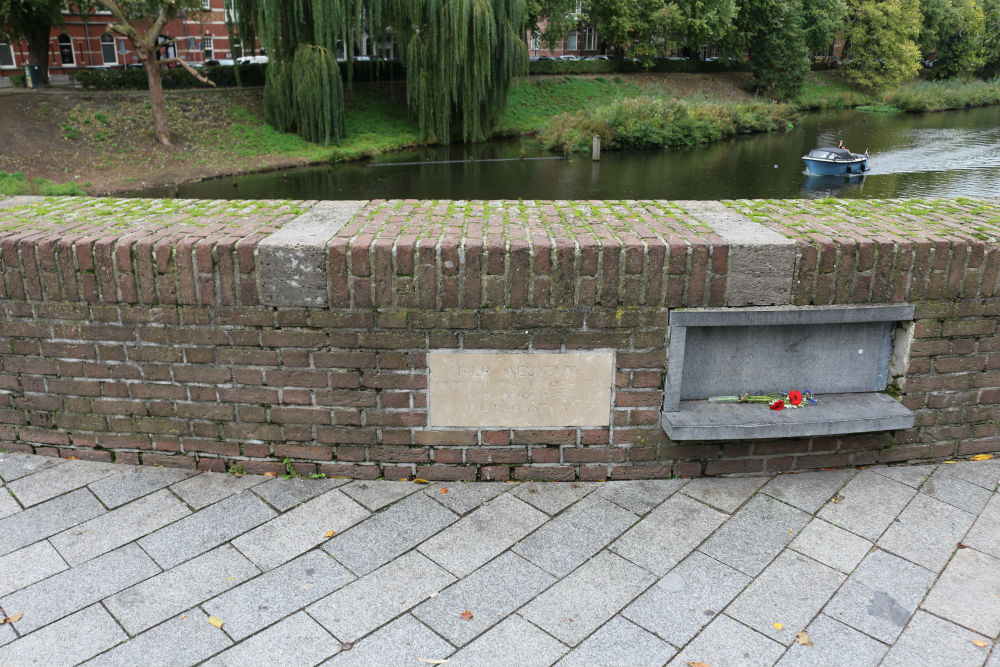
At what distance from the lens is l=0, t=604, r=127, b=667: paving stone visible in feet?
8.25

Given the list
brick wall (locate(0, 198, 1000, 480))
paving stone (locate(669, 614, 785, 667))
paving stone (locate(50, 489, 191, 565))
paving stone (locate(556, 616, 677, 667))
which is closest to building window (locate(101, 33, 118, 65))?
brick wall (locate(0, 198, 1000, 480))

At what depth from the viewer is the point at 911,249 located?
3400 mm

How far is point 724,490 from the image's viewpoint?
3.60 metres

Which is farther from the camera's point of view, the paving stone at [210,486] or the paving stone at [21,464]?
the paving stone at [21,464]

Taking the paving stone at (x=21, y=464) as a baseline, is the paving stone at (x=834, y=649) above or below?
above

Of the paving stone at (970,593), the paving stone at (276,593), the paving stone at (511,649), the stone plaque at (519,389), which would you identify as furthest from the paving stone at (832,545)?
the paving stone at (276,593)

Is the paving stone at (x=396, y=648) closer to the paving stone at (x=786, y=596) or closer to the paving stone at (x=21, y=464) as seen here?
the paving stone at (x=786, y=596)

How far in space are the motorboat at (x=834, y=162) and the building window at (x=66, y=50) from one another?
37.4 m

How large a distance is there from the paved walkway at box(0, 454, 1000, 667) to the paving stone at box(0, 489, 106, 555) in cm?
1

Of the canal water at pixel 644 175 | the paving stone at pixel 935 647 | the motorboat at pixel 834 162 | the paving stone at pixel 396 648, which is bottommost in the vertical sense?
the canal water at pixel 644 175

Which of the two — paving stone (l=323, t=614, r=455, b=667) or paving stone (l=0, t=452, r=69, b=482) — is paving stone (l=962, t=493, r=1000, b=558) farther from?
paving stone (l=0, t=452, r=69, b=482)

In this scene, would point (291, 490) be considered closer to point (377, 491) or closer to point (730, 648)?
point (377, 491)

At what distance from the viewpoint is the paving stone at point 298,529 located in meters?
3.08

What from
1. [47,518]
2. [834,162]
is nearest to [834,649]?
[47,518]
